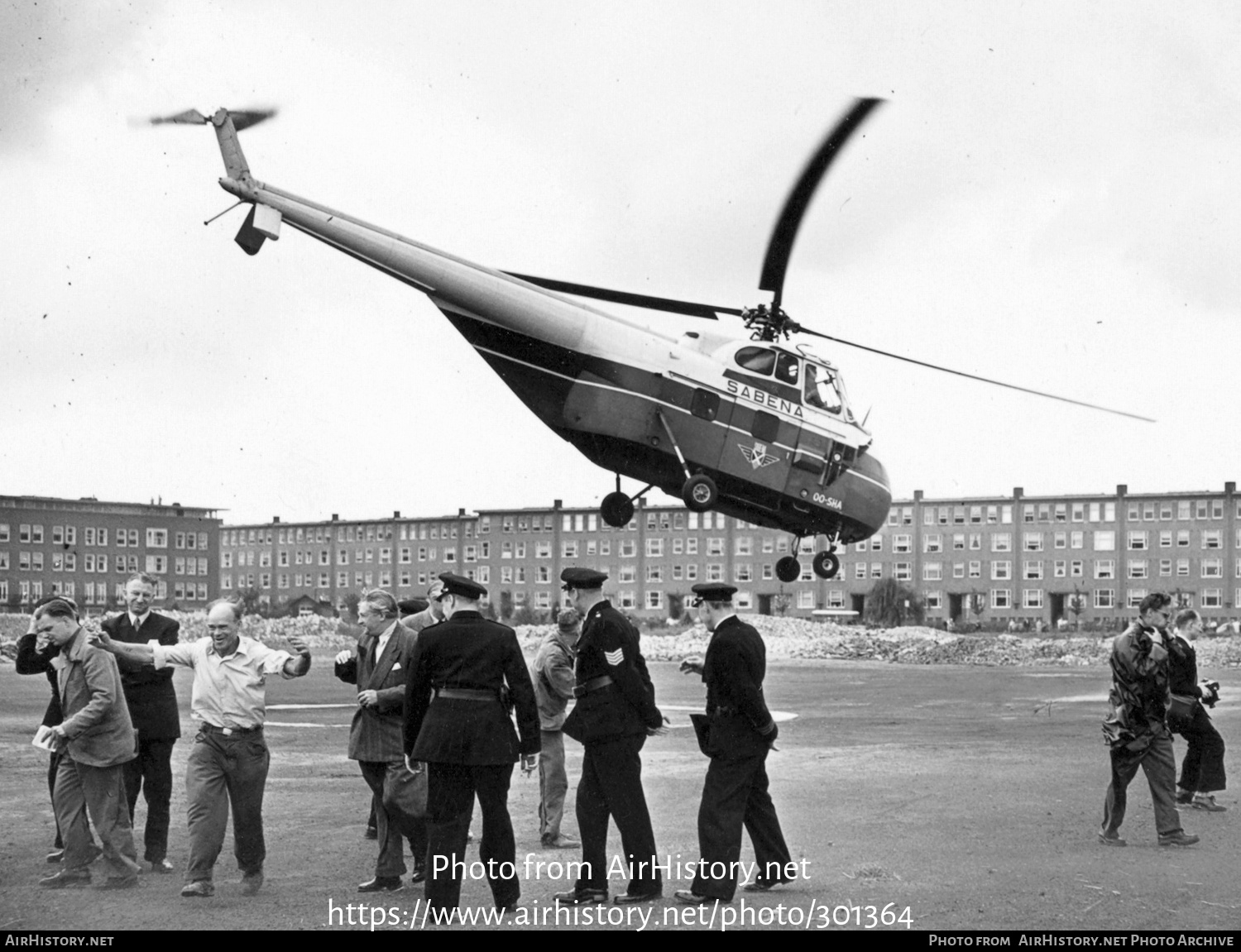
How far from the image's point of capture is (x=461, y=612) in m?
8.41

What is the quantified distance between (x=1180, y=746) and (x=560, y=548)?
75103 millimetres

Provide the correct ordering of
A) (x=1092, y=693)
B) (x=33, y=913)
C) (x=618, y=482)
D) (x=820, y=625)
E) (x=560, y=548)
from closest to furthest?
Result: (x=33, y=913)
(x=618, y=482)
(x=1092, y=693)
(x=820, y=625)
(x=560, y=548)

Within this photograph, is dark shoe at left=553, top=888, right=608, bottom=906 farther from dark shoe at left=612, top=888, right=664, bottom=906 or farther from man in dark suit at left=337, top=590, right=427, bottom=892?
man in dark suit at left=337, top=590, right=427, bottom=892

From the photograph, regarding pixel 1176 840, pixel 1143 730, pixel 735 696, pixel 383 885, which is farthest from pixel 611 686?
pixel 1176 840

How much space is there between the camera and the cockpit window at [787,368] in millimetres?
20453

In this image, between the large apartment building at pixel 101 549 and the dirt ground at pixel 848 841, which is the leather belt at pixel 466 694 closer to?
the dirt ground at pixel 848 841

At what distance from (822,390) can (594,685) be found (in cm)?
1278

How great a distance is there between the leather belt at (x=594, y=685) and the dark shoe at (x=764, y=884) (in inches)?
63.7

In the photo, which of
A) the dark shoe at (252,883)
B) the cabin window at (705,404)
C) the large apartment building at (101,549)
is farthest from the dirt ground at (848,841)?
the large apartment building at (101,549)

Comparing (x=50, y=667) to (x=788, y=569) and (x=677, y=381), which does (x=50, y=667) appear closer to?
(x=677, y=381)

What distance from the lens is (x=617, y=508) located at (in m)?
20.6

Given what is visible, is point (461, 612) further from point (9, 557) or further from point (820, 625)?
point (9, 557)
